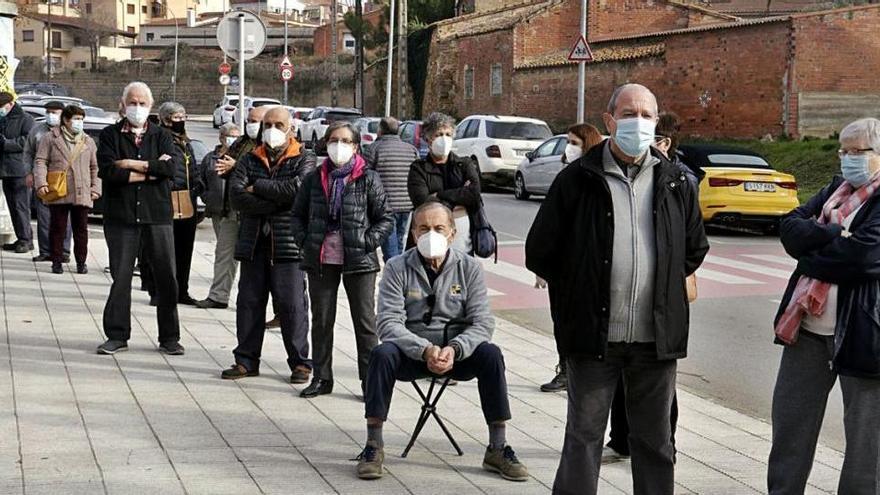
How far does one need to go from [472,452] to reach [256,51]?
29.7ft

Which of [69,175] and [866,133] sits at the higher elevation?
[866,133]

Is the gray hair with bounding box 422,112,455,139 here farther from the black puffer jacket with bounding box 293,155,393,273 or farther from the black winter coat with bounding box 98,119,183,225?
the black winter coat with bounding box 98,119,183,225

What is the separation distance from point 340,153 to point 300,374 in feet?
5.49

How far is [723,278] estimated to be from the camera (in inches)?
609

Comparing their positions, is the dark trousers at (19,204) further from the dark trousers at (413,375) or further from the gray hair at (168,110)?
the dark trousers at (413,375)

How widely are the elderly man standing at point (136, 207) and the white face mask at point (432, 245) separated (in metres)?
3.49

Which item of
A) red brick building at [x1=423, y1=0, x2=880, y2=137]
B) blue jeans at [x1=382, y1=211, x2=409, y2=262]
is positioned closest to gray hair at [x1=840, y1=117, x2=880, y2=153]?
blue jeans at [x1=382, y1=211, x2=409, y2=262]

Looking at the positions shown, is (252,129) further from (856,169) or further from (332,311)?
(856,169)

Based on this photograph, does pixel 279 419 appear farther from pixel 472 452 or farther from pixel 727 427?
pixel 727 427

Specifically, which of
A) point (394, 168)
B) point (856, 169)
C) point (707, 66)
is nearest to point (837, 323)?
point (856, 169)

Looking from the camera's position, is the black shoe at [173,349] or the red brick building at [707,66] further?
the red brick building at [707,66]

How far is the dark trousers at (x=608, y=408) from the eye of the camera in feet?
17.2

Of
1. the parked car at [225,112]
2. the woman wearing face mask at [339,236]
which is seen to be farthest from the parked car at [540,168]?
the parked car at [225,112]

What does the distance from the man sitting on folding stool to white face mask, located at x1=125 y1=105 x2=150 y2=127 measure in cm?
351
